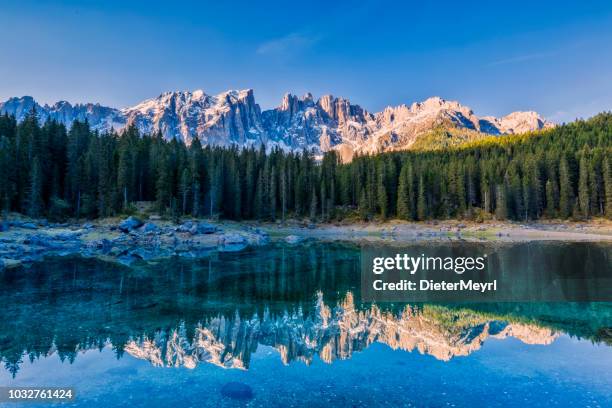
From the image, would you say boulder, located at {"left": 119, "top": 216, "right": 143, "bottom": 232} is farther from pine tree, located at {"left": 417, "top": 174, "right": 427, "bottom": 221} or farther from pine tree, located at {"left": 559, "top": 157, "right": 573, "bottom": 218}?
pine tree, located at {"left": 559, "top": 157, "right": 573, "bottom": 218}

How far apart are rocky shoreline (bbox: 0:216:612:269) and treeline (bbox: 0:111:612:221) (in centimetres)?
645

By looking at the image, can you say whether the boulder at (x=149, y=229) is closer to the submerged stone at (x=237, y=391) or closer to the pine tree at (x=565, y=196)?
the submerged stone at (x=237, y=391)

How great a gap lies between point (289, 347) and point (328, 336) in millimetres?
2152

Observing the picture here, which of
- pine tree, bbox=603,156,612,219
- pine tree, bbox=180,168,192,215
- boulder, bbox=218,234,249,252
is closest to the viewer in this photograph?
boulder, bbox=218,234,249,252

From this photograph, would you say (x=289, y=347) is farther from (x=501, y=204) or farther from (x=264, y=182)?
(x=501, y=204)

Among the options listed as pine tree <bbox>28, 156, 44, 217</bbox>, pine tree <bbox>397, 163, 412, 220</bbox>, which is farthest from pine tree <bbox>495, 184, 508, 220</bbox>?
pine tree <bbox>28, 156, 44, 217</bbox>

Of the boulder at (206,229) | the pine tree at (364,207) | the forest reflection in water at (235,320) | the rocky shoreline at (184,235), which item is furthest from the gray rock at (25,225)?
the pine tree at (364,207)

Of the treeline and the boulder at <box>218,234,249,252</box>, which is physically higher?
the treeline

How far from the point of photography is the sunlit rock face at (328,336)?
14375mm

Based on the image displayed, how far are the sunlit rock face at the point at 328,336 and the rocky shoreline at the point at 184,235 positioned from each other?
2335 centimetres

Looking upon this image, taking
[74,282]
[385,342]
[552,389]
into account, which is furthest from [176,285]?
[552,389]

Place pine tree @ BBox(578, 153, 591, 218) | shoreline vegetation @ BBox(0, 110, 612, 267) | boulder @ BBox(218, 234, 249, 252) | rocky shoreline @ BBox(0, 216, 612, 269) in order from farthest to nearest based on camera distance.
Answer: pine tree @ BBox(578, 153, 591, 218) < shoreline vegetation @ BBox(0, 110, 612, 267) < boulder @ BBox(218, 234, 249, 252) < rocky shoreline @ BBox(0, 216, 612, 269)

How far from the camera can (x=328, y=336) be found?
1664cm

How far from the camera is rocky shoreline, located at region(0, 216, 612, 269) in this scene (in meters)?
40.9
